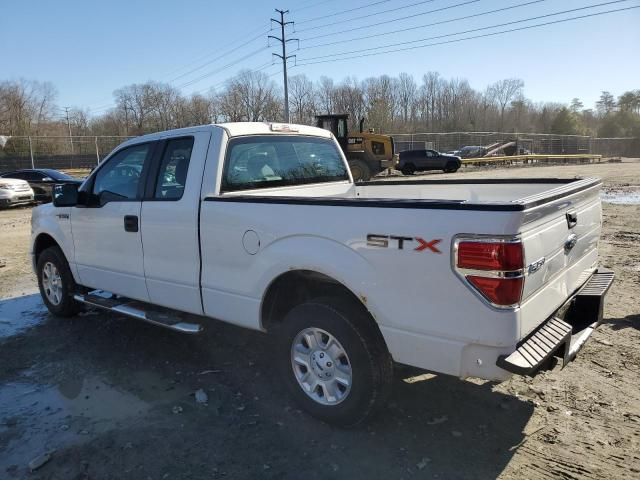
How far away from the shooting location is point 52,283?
19.5 feet

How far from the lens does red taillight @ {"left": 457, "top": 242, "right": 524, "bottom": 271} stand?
8.29ft

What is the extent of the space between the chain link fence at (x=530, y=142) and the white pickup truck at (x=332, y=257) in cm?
4330

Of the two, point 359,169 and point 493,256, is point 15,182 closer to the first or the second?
point 359,169

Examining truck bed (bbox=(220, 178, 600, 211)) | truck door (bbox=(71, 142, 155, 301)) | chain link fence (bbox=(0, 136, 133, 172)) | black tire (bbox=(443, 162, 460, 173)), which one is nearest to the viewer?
truck bed (bbox=(220, 178, 600, 211))

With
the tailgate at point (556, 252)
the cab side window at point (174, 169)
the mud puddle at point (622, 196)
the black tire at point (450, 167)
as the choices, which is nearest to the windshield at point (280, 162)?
the cab side window at point (174, 169)

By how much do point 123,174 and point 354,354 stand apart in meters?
3.03

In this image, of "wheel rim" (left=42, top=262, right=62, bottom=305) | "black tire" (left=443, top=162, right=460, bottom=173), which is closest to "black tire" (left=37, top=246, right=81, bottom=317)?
"wheel rim" (left=42, top=262, right=62, bottom=305)

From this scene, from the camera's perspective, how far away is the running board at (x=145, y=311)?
4.17 metres

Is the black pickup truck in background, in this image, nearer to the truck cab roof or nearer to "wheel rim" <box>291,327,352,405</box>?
the truck cab roof

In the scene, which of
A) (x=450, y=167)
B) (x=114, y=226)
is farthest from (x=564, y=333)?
(x=450, y=167)

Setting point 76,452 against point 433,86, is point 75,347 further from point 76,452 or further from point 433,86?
point 433,86

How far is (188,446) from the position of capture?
10.7ft

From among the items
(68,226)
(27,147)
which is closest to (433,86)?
(27,147)

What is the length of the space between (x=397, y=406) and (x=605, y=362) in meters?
1.88
